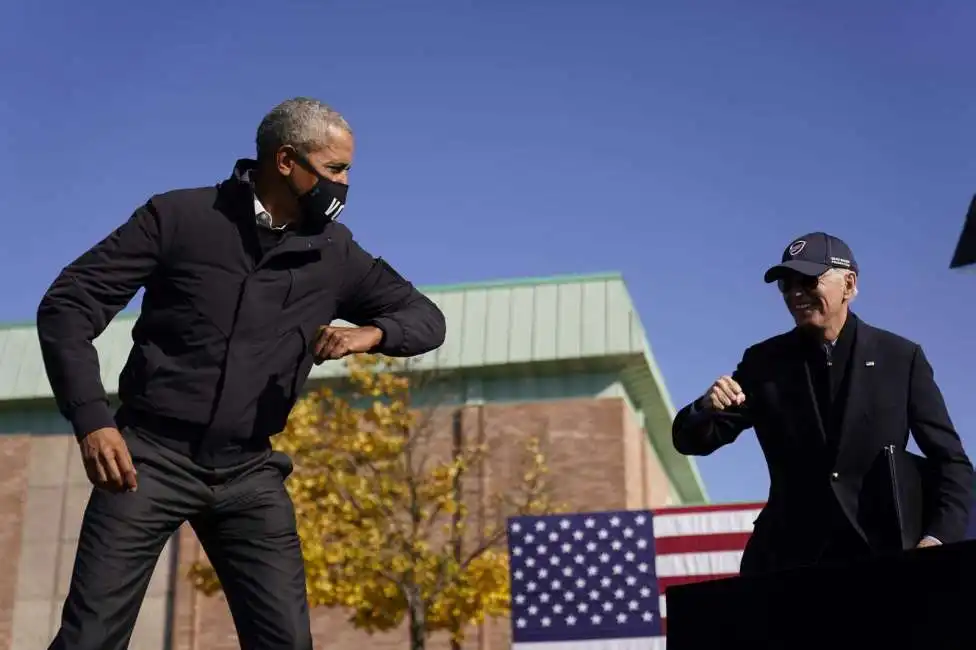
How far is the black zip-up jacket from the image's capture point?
421 cm

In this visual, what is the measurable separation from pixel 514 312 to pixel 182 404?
27.1 metres

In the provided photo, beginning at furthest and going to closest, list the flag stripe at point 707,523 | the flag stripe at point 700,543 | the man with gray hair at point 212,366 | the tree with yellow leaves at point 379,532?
the tree with yellow leaves at point 379,532, the flag stripe at point 707,523, the flag stripe at point 700,543, the man with gray hair at point 212,366

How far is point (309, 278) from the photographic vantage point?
4.50 metres

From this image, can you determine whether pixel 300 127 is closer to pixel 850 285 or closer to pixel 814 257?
pixel 814 257

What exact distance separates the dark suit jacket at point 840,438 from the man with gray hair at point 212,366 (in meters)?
1.42

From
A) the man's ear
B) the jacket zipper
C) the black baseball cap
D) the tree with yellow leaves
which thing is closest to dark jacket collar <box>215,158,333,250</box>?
the black baseball cap

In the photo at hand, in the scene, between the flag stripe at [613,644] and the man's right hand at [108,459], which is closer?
the man's right hand at [108,459]

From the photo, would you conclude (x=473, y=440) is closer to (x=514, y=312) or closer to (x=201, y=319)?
(x=514, y=312)

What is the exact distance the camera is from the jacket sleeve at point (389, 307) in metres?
4.63

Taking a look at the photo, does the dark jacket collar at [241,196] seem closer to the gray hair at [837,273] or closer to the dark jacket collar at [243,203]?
the dark jacket collar at [243,203]

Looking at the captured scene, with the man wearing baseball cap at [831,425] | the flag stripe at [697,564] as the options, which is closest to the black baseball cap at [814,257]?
the man wearing baseball cap at [831,425]

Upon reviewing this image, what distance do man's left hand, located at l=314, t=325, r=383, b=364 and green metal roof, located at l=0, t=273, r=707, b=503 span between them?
78.2 ft

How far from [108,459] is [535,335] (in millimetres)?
26802

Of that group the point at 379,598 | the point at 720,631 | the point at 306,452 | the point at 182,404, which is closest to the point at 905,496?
the point at 720,631
